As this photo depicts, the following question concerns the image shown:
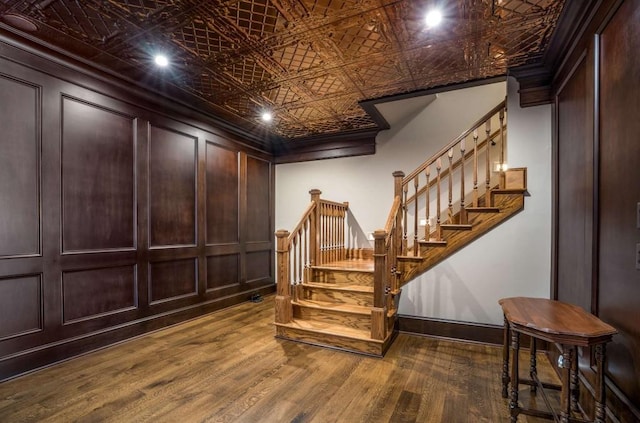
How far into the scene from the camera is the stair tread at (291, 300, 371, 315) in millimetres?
3175

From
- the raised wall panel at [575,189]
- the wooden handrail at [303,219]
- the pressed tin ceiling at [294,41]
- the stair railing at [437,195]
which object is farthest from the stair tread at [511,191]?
the wooden handrail at [303,219]

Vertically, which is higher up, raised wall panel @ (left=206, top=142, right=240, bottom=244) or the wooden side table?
raised wall panel @ (left=206, top=142, right=240, bottom=244)

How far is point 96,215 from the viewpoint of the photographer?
2.96 metres

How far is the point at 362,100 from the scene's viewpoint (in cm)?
377

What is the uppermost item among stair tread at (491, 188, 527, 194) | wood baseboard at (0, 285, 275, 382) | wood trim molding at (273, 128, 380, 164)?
wood trim molding at (273, 128, 380, 164)

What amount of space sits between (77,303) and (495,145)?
5.12 m

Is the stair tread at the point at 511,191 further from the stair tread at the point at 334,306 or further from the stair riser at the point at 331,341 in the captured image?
the stair riser at the point at 331,341

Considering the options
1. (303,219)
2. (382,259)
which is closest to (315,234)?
(303,219)

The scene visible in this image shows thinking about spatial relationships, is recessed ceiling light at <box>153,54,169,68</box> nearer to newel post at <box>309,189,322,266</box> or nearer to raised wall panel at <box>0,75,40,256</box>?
raised wall panel at <box>0,75,40,256</box>

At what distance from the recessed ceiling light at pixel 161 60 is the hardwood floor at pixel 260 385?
2777 mm

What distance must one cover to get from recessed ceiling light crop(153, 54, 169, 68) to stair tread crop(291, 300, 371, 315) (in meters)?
2.79

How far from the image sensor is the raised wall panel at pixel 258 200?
5.15 metres

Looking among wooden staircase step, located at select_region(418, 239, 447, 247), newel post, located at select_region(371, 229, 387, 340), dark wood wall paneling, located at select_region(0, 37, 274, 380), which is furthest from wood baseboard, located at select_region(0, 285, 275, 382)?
wooden staircase step, located at select_region(418, 239, 447, 247)

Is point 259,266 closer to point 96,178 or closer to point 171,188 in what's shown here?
point 171,188
